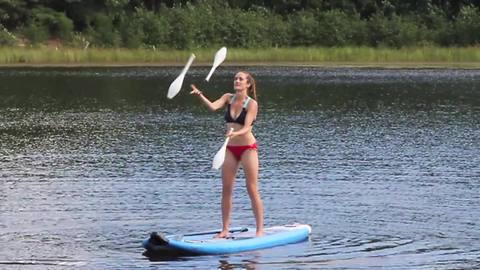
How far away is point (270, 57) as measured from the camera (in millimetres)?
63312

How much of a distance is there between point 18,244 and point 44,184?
4.69 metres

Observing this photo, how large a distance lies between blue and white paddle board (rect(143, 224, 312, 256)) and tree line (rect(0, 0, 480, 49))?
51828 millimetres

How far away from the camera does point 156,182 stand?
1919cm

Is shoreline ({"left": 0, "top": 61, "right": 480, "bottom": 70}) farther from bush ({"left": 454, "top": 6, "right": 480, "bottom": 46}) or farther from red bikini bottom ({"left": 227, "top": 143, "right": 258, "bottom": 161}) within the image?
red bikini bottom ({"left": 227, "top": 143, "right": 258, "bottom": 161})

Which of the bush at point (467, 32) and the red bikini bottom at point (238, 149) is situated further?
the bush at point (467, 32)

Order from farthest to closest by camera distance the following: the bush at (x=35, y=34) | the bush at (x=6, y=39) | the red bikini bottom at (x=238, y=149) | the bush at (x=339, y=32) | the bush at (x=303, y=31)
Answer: the bush at (x=339, y=32) → the bush at (x=303, y=31) → the bush at (x=35, y=34) → the bush at (x=6, y=39) → the red bikini bottom at (x=238, y=149)

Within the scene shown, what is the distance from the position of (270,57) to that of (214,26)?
6.35 meters

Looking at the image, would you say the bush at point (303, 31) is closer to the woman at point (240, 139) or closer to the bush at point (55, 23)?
the bush at point (55, 23)

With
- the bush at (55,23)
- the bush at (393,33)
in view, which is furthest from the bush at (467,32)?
the bush at (55,23)

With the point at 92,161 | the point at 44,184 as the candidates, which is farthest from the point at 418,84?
the point at 44,184

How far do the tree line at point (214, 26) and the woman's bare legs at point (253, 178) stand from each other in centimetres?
5204

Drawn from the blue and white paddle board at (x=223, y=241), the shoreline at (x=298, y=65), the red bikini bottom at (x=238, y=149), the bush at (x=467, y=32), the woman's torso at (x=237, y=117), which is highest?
the woman's torso at (x=237, y=117)

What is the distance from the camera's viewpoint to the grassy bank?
61.0m

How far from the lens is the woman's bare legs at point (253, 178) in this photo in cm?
1433
